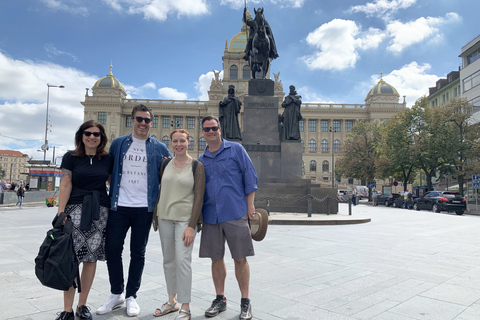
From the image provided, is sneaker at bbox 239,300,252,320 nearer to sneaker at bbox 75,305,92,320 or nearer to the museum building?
sneaker at bbox 75,305,92,320

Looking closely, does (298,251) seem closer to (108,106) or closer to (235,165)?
(235,165)

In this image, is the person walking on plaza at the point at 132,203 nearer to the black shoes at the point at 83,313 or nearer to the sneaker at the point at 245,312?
the black shoes at the point at 83,313

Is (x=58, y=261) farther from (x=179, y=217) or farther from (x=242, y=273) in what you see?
→ (x=242, y=273)

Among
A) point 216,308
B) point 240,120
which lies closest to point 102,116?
point 240,120

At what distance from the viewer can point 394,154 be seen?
37.7 m

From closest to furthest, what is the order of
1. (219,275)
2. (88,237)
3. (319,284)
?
(88,237)
(219,275)
(319,284)

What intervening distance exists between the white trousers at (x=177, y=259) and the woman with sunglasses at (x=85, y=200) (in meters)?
0.62

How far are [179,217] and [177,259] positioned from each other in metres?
0.41

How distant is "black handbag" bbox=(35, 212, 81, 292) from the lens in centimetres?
306

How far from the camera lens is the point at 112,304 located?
143 inches

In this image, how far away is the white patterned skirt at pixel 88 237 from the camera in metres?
3.39

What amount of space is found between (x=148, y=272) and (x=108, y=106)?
265ft

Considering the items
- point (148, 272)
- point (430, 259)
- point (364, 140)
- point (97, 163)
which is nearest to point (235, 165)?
point (97, 163)

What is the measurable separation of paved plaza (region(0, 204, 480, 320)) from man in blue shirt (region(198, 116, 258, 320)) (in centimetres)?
40
